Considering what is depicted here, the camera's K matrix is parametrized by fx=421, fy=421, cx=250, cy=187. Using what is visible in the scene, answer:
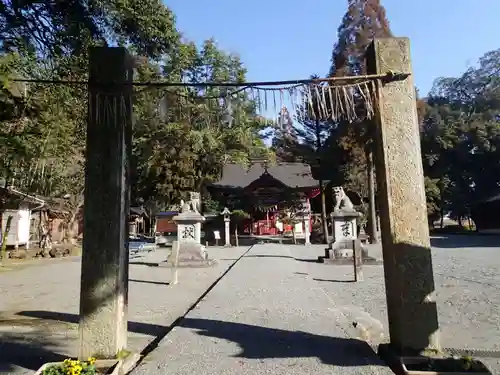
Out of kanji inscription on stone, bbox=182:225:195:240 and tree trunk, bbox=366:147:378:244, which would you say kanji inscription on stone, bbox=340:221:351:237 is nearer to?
kanji inscription on stone, bbox=182:225:195:240

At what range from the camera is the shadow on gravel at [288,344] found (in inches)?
167

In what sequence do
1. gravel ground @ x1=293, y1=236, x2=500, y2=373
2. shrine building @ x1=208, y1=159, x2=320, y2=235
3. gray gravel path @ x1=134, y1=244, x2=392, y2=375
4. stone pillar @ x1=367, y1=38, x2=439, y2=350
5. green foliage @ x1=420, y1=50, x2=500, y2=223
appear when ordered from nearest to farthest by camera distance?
gray gravel path @ x1=134, y1=244, x2=392, y2=375 → stone pillar @ x1=367, y1=38, x2=439, y2=350 → gravel ground @ x1=293, y1=236, x2=500, y2=373 → shrine building @ x1=208, y1=159, x2=320, y2=235 → green foliage @ x1=420, y1=50, x2=500, y2=223

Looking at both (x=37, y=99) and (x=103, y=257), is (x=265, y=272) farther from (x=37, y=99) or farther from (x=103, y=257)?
(x=103, y=257)

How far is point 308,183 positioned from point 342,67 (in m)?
10.7

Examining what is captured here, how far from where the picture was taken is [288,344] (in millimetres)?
4820

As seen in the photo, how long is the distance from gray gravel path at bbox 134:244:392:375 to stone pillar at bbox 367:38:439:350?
55 cm

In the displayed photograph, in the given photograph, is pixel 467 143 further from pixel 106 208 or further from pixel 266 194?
pixel 106 208

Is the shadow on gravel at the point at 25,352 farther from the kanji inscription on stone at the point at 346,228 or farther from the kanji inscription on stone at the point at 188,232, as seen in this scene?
the kanji inscription on stone at the point at 346,228

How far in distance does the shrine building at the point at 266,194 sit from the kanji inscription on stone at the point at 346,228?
14816 mm

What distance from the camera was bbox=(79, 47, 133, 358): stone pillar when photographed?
13.9 feet

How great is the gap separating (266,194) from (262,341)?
28.8 meters

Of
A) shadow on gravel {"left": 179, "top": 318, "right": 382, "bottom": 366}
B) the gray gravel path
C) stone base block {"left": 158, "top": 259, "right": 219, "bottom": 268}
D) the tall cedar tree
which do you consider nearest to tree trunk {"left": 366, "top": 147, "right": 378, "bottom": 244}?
the tall cedar tree

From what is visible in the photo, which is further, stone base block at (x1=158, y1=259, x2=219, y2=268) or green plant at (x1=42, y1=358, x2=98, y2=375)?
stone base block at (x1=158, y1=259, x2=219, y2=268)

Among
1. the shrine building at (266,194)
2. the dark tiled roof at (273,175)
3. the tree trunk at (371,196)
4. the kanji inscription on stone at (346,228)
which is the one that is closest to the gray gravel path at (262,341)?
the kanji inscription on stone at (346,228)
